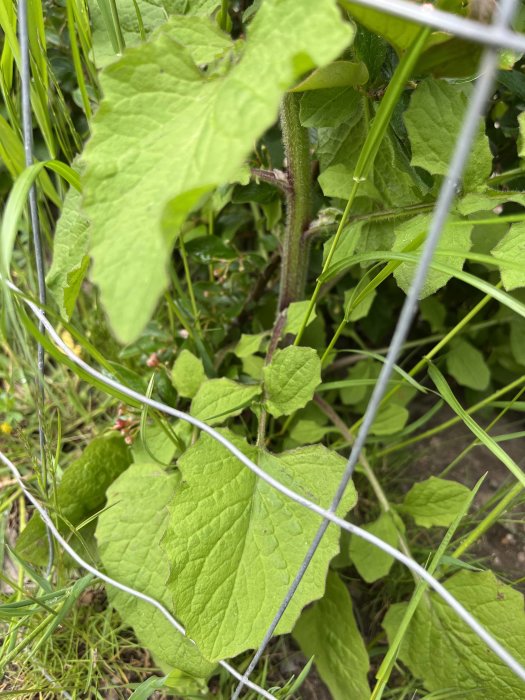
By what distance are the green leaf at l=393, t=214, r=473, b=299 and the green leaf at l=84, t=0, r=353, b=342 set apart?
29 cm

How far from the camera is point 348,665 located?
0.81 meters

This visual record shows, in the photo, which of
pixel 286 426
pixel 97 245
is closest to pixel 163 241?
pixel 97 245

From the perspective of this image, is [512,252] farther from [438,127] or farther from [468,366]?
[468,366]

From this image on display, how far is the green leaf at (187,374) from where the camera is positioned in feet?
2.73

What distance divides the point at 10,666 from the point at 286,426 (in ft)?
1.75

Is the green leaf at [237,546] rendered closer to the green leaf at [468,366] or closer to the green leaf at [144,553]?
the green leaf at [144,553]

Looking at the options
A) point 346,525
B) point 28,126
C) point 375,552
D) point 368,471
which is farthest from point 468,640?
point 28,126

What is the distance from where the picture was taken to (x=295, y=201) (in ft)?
2.55

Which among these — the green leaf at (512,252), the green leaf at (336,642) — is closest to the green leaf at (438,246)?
the green leaf at (512,252)

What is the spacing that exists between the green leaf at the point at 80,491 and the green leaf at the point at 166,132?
565 mm

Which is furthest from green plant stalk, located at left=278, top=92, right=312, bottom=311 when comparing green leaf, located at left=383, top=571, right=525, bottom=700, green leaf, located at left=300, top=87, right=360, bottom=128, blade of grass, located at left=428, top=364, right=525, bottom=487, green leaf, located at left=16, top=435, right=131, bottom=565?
green leaf, located at left=383, top=571, right=525, bottom=700

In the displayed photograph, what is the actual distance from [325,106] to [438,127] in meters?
0.13

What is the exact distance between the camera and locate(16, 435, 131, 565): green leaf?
85cm

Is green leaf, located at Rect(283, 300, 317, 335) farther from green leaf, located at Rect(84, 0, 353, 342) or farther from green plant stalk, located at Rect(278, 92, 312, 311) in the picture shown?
green leaf, located at Rect(84, 0, 353, 342)
